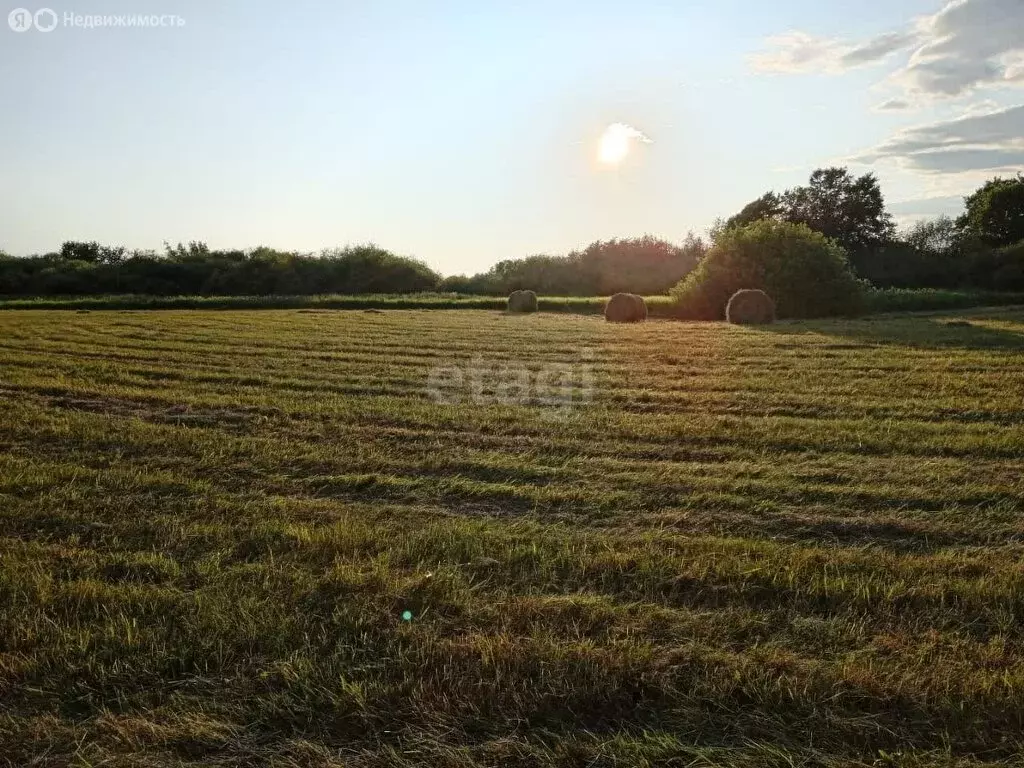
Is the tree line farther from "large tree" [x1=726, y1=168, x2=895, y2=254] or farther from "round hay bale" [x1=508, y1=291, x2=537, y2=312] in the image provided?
"round hay bale" [x1=508, y1=291, x2=537, y2=312]

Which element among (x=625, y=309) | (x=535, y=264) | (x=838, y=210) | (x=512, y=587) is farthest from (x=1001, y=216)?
(x=512, y=587)

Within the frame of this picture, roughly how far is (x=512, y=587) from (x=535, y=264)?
63.9 meters

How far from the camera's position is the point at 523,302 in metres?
40.1

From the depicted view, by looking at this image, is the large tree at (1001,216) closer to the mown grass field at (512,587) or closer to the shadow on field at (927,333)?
the shadow on field at (927,333)

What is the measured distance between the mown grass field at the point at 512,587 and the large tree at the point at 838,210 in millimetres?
A: 57331

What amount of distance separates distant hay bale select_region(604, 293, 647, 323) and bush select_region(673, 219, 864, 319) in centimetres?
449

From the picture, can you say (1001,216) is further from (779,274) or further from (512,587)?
(512,587)

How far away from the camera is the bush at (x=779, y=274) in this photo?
3269 centimetres

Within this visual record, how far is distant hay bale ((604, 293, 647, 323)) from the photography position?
31766mm

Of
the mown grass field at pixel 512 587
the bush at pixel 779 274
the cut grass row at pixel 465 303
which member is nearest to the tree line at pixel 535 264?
the cut grass row at pixel 465 303

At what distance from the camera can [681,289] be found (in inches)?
1435

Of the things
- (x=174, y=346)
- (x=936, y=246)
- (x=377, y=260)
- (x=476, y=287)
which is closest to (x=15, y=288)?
(x=377, y=260)

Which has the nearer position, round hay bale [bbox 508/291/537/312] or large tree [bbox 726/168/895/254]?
round hay bale [bbox 508/291/537/312]

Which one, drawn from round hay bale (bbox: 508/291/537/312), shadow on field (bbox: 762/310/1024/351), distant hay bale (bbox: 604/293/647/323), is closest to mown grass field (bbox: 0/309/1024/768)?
shadow on field (bbox: 762/310/1024/351)
